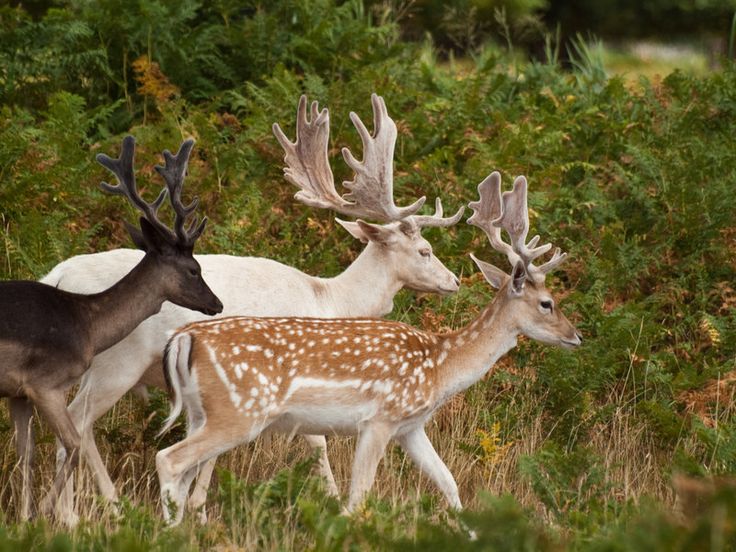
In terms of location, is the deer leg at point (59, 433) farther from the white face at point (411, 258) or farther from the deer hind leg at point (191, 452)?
the white face at point (411, 258)

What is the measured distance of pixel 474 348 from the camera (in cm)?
716

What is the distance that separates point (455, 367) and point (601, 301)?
7.45 feet

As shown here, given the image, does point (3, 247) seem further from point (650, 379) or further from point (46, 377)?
point (650, 379)

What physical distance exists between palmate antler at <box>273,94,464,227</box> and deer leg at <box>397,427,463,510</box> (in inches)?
62.8

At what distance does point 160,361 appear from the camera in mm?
7246

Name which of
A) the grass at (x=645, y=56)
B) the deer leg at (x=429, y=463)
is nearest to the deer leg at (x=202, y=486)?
the deer leg at (x=429, y=463)

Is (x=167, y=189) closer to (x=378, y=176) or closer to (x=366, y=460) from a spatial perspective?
(x=378, y=176)

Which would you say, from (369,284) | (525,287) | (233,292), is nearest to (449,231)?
(369,284)

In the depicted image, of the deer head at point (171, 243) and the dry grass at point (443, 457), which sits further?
the dry grass at point (443, 457)

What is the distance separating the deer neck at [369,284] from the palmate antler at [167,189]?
1.27m

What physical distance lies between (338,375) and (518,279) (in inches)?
48.4

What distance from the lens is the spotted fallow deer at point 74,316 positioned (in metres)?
6.47

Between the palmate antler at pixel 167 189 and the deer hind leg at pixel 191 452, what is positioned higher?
the palmate antler at pixel 167 189

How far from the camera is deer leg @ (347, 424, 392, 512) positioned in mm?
6668
